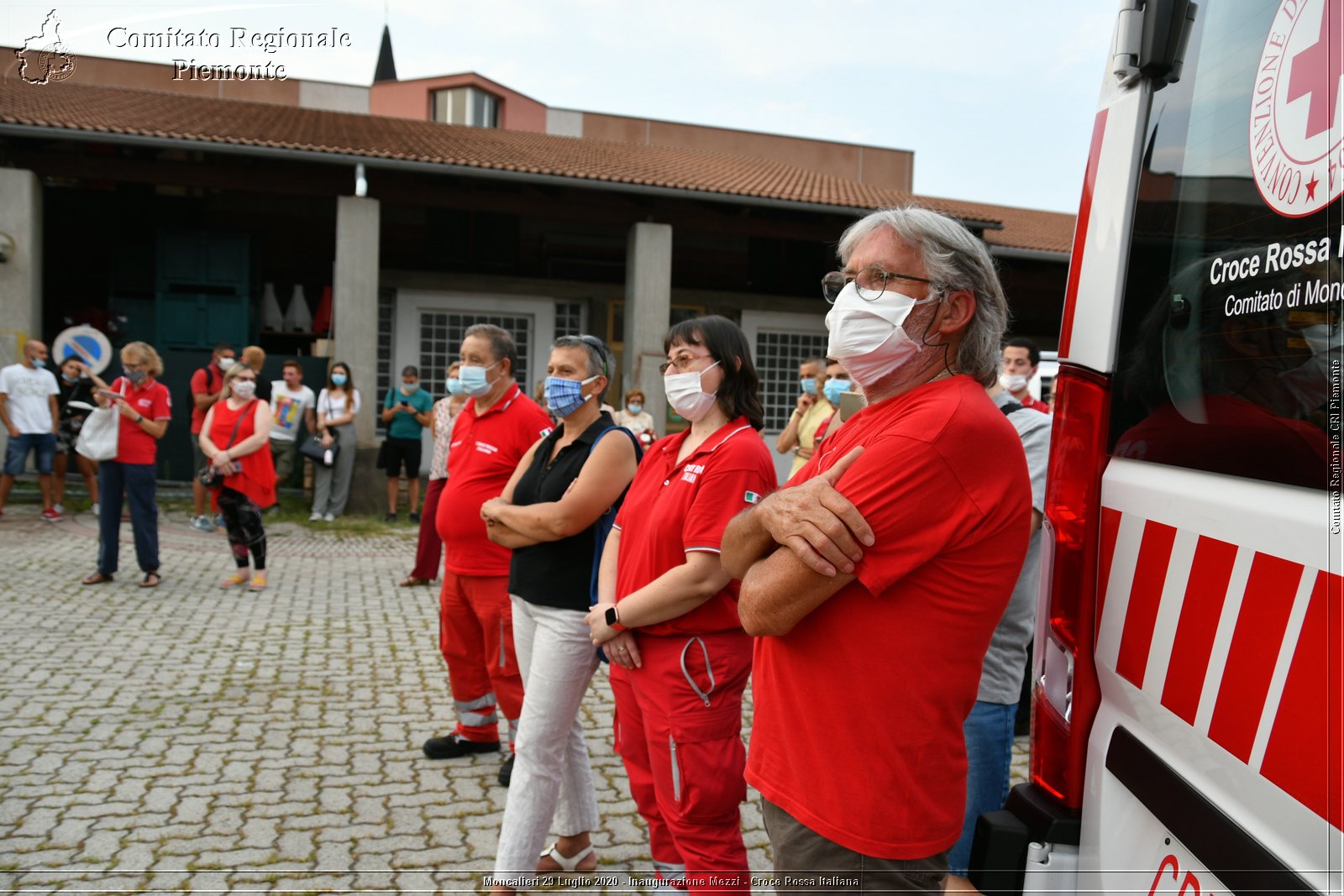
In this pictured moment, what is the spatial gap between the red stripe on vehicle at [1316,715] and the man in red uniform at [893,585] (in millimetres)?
591

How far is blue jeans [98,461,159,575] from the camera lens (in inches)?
316

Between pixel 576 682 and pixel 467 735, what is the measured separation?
5.50 feet

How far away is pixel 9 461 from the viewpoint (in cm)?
1121

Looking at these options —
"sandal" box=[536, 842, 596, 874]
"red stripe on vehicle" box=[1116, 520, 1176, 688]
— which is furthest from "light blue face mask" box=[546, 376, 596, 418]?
"red stripe on vehicle" box=[1116, 520, 1176, 688]

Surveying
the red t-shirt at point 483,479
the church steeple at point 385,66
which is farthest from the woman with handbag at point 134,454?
the church steeple at point 385,66

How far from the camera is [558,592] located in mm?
3396

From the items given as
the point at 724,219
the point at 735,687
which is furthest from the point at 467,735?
the point at 724,219

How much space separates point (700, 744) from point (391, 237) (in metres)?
15.5

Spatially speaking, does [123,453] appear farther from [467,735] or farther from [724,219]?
[724,219]

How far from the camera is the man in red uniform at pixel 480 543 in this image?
13.7ft

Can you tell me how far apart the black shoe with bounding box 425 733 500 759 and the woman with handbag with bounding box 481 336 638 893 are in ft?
3.85

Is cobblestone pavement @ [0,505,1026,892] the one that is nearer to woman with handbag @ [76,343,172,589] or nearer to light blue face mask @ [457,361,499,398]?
woman with handbag @ [76,343,172,589]

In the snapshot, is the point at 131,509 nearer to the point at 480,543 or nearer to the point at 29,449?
the point at 29,449

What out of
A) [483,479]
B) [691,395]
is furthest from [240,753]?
[691,395]
